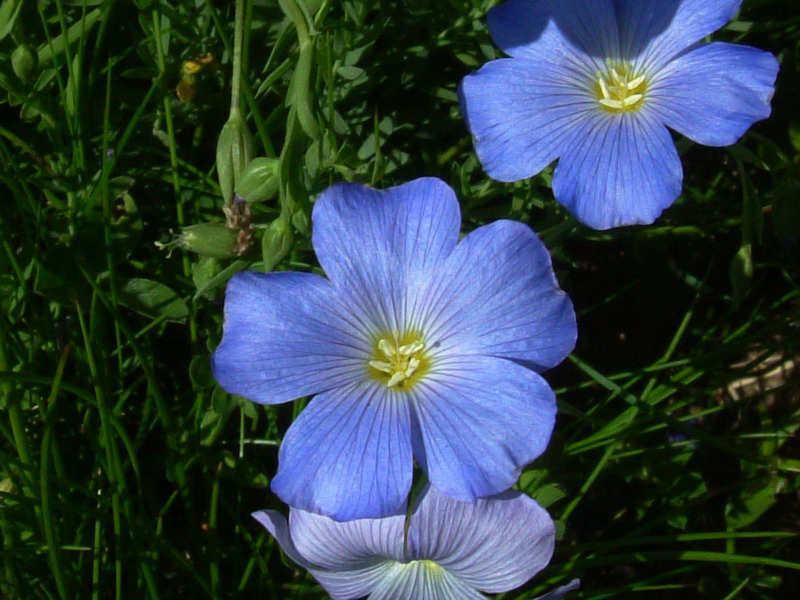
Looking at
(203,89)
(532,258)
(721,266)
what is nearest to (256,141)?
(203,89)

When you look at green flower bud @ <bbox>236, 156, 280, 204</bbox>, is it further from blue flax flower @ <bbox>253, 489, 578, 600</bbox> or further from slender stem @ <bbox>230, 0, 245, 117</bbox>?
blue flax flower @ <bbox>253, 489, 578, 600</bbox>

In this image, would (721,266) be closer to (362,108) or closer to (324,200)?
(362,108)

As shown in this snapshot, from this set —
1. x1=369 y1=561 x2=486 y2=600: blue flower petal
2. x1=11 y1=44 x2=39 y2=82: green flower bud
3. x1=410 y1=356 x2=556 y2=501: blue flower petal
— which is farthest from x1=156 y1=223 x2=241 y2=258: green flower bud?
x1=369 y1=561 x2=486 y2=600: blue flower petal

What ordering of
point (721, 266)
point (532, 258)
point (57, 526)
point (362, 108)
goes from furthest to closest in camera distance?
point (721, 266), point (362, 108), point (57, 526), point (532, 258)

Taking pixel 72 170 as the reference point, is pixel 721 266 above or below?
below

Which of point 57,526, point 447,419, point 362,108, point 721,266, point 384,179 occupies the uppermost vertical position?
point 362,108

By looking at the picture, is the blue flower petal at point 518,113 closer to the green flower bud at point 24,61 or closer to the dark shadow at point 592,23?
the dark shadow at point 592,23

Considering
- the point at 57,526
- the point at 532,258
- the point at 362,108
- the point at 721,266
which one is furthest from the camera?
the point at 721,266

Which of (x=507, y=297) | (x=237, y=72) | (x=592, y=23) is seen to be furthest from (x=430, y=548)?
(x=592, y=23)

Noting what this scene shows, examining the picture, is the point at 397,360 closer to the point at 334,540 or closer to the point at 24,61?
the point at 334,540
